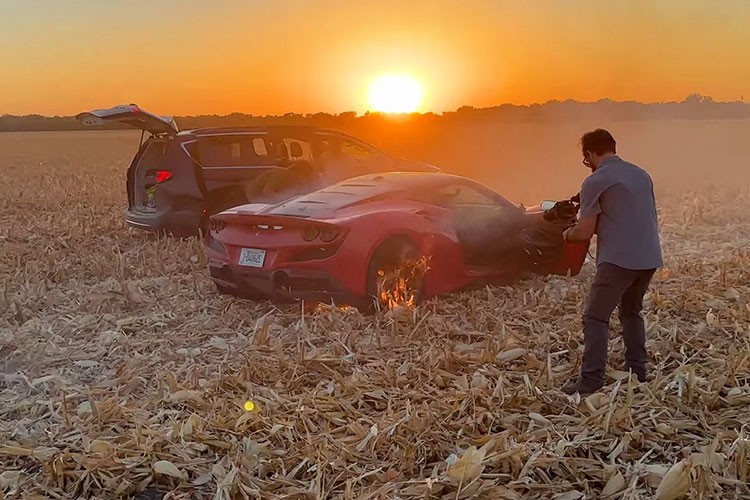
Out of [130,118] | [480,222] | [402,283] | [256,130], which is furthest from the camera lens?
[256,130]

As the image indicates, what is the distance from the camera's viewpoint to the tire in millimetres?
5953

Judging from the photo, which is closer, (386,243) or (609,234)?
(609,234)

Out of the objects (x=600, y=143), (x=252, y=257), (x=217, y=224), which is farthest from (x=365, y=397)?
(x=217, y=224)

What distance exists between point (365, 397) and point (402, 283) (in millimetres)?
1770

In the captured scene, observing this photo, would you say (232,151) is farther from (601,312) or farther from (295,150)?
(601,312)

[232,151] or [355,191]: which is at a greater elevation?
[232,151]

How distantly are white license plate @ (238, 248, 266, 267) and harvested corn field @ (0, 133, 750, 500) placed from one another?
51 centimetres

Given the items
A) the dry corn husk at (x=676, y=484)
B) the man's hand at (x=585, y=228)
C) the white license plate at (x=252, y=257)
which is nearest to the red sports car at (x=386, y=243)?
the white license plate at (x=252, y=257)

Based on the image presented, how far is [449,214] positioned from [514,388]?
94.0 inches

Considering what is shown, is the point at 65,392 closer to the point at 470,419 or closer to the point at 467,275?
the point at 470,419

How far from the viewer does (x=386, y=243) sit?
6035 millimetres

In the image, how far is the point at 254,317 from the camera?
639 cm

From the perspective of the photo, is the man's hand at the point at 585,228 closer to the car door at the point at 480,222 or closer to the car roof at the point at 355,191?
the car door at the point at 480,222

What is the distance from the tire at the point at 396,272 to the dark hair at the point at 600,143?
200 cm
